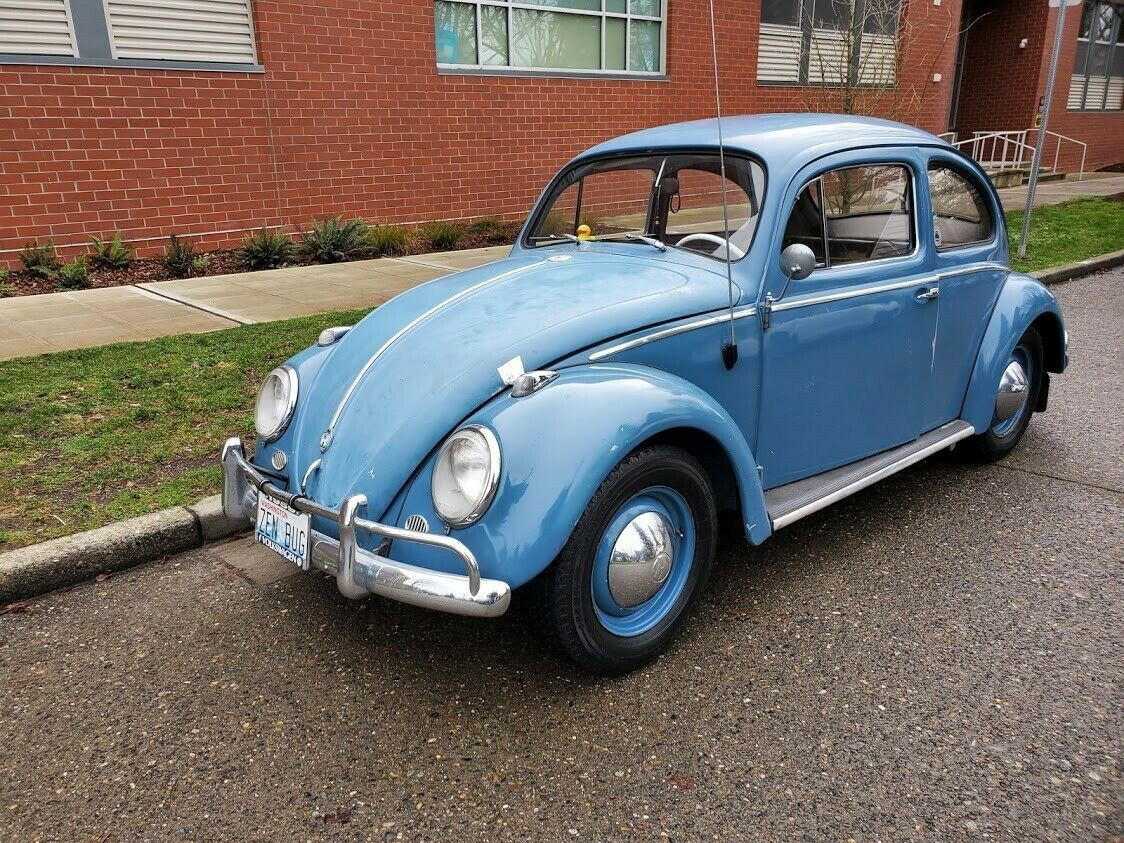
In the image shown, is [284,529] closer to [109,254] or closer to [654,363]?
[654,363]

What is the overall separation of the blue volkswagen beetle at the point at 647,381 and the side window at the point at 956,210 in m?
0.02

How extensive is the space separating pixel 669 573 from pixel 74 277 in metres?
7.26

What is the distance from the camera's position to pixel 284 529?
2670 mm

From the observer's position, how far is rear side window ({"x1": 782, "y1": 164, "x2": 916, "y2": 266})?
11.0 ft

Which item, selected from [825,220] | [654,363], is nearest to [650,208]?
[825,220]

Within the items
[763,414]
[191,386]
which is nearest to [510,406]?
[763,414]

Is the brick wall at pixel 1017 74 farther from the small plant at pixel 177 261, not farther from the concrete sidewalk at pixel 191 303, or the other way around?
the small plant at pixel 177 261

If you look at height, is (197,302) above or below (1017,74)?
below

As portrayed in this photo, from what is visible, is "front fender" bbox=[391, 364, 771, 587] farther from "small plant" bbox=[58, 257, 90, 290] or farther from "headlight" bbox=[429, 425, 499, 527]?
"small plant" bbox=[58, 257, 90, 290]

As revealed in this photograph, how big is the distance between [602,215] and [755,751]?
2461mm

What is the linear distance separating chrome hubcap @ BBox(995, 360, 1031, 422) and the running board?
33cm

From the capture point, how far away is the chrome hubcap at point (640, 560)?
2607 millimetres

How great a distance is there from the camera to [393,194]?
10.5m

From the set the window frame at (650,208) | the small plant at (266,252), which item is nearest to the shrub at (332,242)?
the small plant at (266,252)
